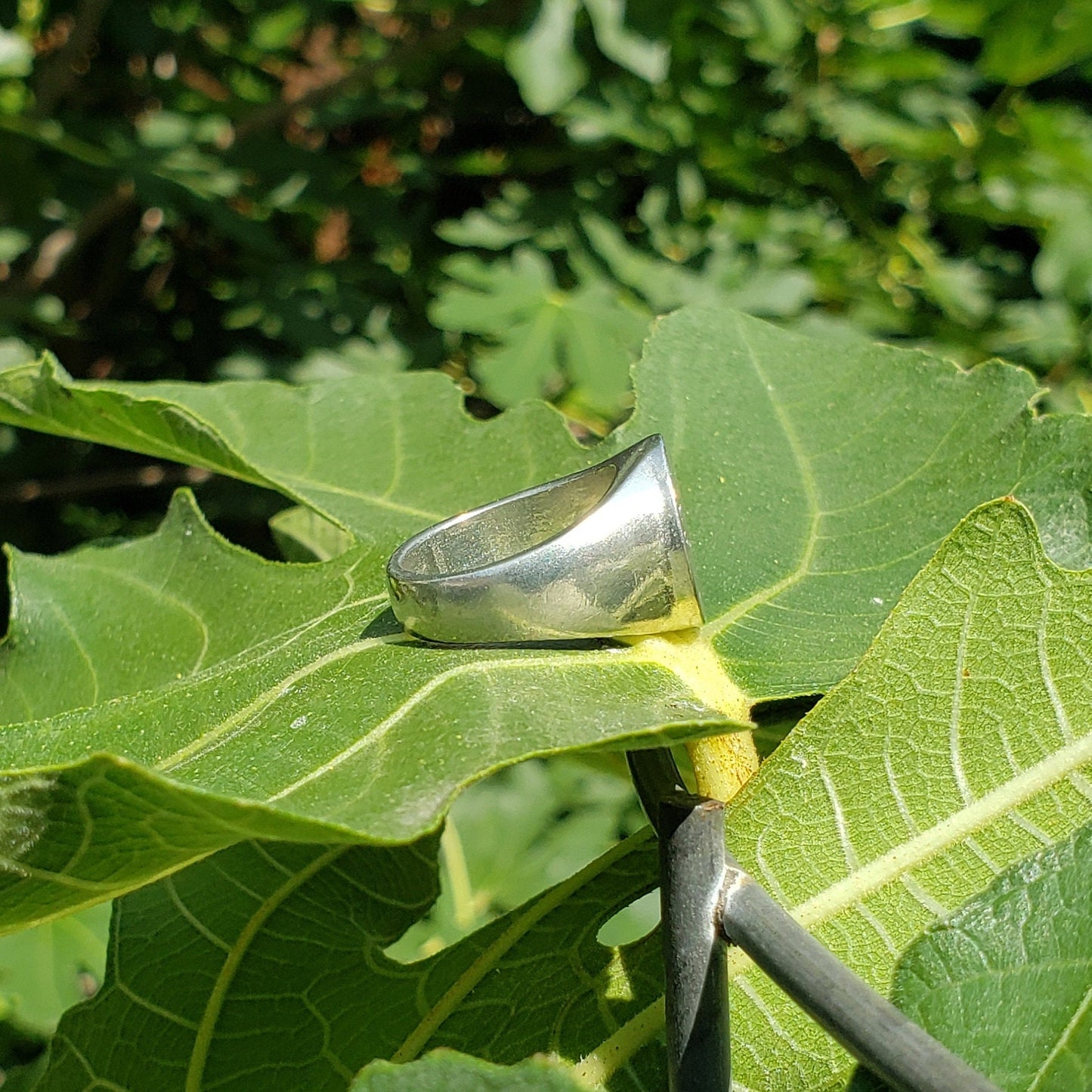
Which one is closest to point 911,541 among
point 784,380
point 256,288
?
point 784,380

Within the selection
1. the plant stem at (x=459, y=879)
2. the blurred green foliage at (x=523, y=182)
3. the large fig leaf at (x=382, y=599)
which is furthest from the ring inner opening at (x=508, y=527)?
the blurred green foliage at (x=523, y=182)

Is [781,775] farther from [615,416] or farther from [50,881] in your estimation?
[615,416]

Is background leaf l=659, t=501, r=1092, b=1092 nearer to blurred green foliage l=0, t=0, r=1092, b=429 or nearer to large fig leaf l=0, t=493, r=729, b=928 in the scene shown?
large fig leaf l=0, t=493, r=729, b=928

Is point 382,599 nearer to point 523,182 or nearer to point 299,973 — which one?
point 299,973

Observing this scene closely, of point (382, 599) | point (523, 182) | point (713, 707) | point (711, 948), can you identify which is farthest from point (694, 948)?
point (523, 182)

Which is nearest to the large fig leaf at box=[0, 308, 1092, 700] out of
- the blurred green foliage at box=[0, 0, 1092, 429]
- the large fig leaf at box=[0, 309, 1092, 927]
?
the large fig leaf at box=[0, 309, 1092, 927]
